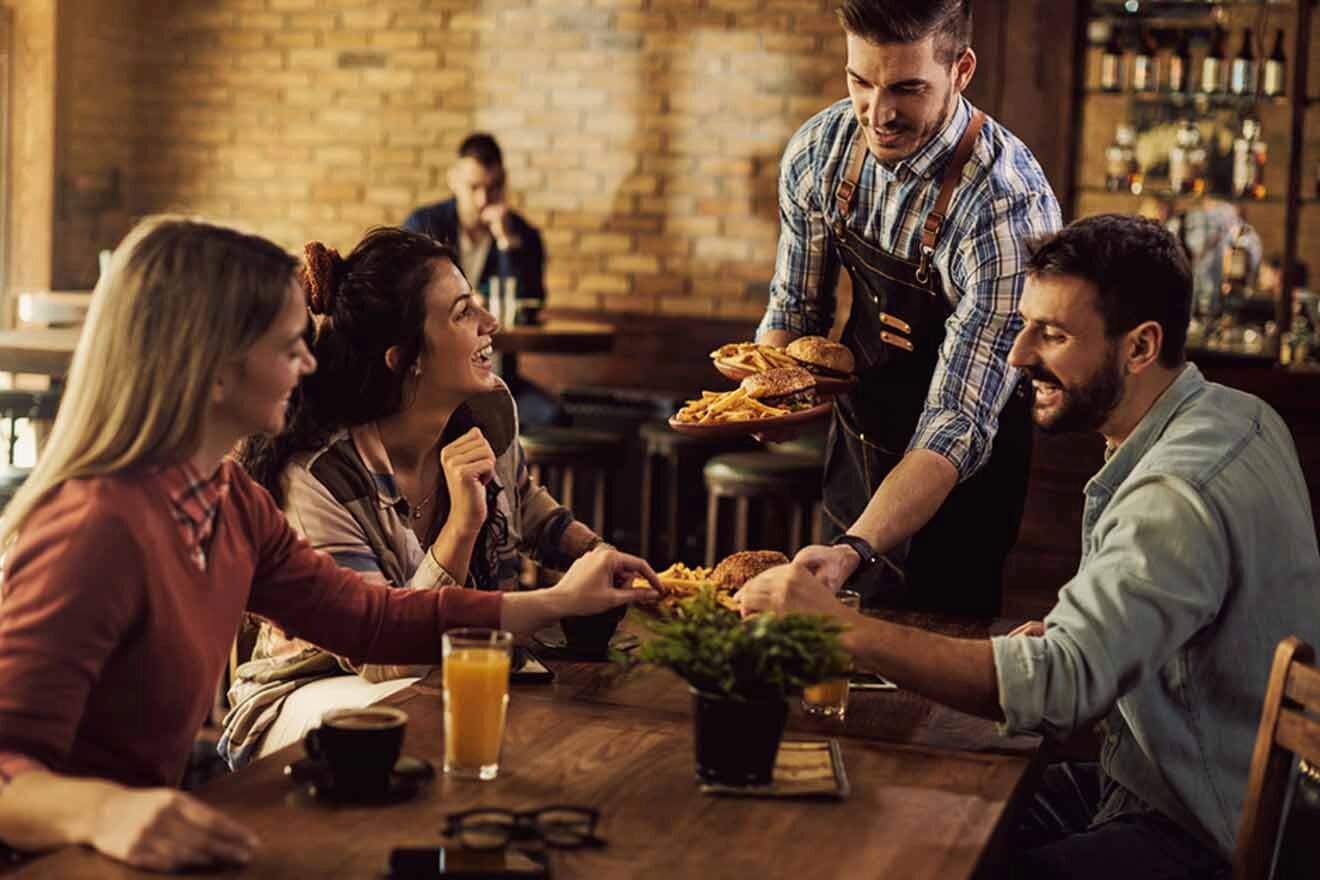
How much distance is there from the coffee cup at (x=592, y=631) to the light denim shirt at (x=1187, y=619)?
0.57 m

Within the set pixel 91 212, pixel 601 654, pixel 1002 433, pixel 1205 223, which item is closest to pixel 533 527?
pixel 601 654

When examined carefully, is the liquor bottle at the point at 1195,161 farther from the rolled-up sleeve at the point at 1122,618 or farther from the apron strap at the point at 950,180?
the rolled-up sleeve at the point at 1122,618

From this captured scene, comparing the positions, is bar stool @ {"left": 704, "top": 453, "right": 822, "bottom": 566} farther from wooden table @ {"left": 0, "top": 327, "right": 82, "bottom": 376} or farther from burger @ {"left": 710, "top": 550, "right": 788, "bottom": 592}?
burger @ {"left": 710, "top": 550, "right": 788, "bottom": 592}

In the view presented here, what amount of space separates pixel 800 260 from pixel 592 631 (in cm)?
123

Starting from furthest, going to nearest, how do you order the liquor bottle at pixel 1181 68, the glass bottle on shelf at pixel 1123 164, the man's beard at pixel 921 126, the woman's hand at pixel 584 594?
the glass bottle on shelf at pixel 1123 164, the liquor bottle at pixel 1181 68, the man's beard at pixel 921 126, the woman's hand at pixel 584 594

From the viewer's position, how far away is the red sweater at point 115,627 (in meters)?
1.57

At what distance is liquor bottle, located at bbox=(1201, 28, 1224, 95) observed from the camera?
6.03 metres

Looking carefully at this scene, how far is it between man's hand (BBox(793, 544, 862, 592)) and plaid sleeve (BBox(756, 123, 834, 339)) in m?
0.95

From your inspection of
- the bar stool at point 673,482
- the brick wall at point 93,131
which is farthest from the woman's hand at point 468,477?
the brick wall at point 93,131

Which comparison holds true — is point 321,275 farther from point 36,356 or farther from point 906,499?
point 36,356

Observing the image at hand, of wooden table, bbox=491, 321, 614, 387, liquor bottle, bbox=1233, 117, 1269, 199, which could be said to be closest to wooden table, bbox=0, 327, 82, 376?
wooden table, bbox=491, 321, 614, 387

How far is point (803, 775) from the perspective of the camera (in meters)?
1.80

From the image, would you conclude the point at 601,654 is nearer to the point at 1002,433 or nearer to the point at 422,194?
the point at 1002,433

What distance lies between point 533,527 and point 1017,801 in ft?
4.01
